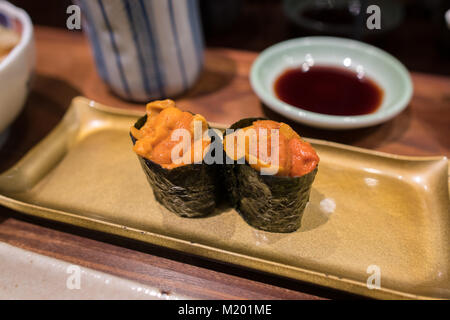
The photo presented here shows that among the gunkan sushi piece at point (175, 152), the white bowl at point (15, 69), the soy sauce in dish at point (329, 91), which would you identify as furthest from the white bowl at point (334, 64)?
the white bowl at point (15, 69)

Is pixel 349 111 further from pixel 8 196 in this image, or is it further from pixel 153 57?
pixel 8 196

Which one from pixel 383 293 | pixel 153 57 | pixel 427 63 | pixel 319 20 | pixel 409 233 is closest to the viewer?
pixel 383 293

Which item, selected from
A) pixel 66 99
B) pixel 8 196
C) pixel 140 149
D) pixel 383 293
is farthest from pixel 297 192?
pixel 66 99

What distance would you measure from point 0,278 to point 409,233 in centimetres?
140

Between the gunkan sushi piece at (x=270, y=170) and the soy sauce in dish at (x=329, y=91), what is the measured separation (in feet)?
2.30

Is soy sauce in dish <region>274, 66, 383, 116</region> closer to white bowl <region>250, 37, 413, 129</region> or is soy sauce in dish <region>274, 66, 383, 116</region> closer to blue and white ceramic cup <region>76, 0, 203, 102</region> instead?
white bowl <region>250, 37, 413, 129</region>

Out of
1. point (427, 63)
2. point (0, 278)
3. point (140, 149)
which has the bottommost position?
point (427, 63)

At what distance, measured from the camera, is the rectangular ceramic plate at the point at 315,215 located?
1.14m

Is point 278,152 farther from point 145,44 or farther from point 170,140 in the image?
point 145,44

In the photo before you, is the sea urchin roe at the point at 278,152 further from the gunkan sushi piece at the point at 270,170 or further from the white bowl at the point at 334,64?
the white bowl at the point at 334,64

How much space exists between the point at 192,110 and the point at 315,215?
0.91 metres

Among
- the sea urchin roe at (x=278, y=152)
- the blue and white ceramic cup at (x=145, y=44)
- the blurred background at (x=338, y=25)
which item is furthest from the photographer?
the blurred background at (x=338, y=25)

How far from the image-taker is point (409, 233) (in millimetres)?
1252

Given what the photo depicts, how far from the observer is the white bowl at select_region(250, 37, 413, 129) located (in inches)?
62.4
